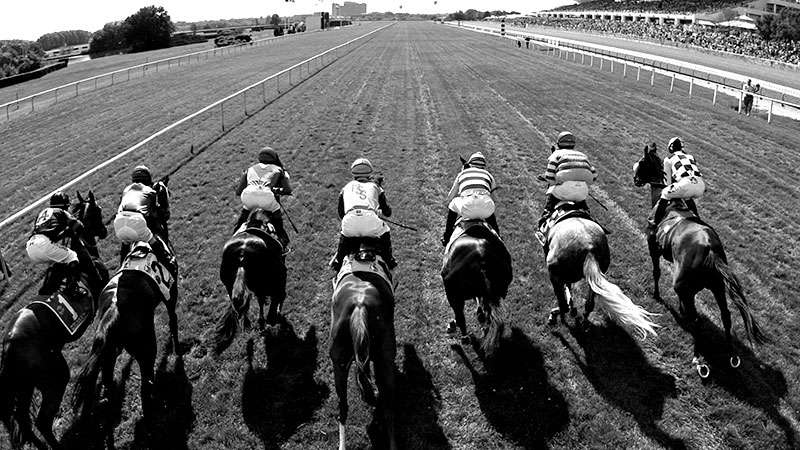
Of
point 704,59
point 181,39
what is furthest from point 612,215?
point 181,39

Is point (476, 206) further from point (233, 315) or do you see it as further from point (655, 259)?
point (233, 315)

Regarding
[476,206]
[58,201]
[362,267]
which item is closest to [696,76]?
[476,206]

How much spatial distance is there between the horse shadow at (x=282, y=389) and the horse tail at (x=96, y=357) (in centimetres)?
162

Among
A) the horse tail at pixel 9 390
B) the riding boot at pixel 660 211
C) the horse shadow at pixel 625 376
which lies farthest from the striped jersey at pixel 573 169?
the horse tail at pixel 9 390

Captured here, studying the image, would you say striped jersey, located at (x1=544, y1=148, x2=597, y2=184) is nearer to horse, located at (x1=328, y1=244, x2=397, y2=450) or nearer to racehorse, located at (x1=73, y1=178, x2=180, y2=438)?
horse, located at (x1=328, y1=244, x2=397, y2=450)

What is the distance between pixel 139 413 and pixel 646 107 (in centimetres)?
2219

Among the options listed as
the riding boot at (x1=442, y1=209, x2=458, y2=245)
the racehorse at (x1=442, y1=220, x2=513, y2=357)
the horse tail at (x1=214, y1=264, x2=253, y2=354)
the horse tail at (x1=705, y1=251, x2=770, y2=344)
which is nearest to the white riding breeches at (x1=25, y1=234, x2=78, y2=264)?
the horse tail at (x1=214, y1=264, x2=253, y2=354)

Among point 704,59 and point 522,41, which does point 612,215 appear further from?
point 522,41

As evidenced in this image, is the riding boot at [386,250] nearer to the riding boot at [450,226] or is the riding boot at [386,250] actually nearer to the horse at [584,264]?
the riding boot at [450,226]

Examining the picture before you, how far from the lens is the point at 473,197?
6953 millimetres

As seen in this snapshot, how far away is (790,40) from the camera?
44.7 meters

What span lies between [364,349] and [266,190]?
3459 millimetres

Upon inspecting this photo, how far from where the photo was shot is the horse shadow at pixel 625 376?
5614 mm

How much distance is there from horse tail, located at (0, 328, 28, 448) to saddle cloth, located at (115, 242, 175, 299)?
1368mm
